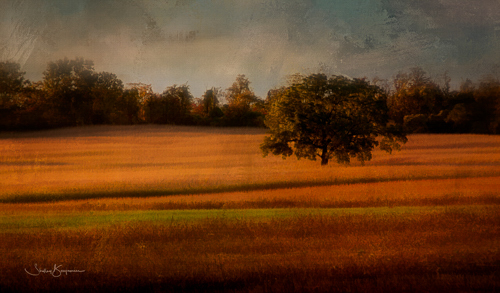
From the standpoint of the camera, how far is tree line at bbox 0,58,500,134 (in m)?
11.7

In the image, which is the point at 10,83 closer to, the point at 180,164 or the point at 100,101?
the point at 100,101

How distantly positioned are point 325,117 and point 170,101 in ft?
20.8

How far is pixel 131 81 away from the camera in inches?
436

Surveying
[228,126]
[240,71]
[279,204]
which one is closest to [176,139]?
[228,126]

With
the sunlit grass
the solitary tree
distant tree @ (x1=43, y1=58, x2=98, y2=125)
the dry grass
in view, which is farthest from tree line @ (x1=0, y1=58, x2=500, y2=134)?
the dry grass

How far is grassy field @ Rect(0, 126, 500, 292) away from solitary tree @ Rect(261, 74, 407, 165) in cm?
75

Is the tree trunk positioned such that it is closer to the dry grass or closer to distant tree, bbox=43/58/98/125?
the dry grass

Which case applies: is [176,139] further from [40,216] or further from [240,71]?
[40,216]

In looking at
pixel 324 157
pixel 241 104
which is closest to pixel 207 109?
pixel 241 104

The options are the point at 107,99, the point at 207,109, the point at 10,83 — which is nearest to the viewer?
the point at 10,83

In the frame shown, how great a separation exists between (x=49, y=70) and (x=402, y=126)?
45.9ft

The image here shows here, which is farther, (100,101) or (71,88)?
(100,101)

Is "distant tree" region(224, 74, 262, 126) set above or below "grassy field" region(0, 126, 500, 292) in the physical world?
above

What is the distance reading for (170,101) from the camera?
1326 cm
